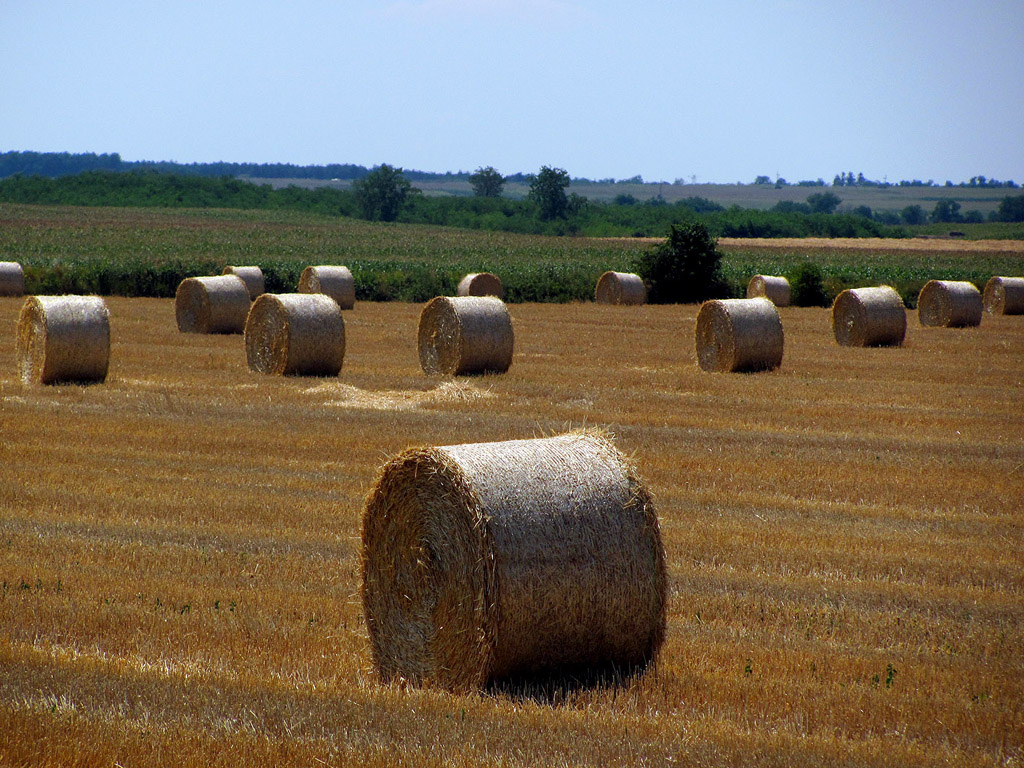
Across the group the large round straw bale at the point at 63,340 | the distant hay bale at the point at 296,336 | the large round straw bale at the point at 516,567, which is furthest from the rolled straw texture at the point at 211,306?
the large round straw bale at the point at 516,567

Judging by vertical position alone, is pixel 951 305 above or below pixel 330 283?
above

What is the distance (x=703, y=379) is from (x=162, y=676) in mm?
14789

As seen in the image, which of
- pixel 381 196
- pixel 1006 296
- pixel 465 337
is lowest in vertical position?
pixel 465 337

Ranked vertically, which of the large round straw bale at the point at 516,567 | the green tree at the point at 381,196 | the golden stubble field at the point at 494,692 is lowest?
the golden stubble field at the point at 494,692

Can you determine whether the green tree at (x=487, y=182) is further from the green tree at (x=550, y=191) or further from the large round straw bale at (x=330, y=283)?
the large round straw bale at (x=330, y=283)

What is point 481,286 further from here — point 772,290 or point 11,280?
point 11,280

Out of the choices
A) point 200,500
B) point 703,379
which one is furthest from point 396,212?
point 200,500

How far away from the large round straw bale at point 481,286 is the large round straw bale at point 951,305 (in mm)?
12597

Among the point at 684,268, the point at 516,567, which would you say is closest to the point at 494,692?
the point at 516,567

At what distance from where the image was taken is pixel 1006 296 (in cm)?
3500

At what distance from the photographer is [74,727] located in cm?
543

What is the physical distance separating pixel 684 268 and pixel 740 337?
18791 mm

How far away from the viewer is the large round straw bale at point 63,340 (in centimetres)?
1730

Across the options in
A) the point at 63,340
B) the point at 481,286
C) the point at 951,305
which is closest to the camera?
the point at 63,340
